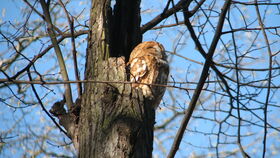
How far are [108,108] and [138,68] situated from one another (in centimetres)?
89

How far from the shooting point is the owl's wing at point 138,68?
12.0 feet

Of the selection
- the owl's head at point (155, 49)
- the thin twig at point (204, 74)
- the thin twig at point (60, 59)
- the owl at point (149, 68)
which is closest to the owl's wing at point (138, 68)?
the owl at point (149, 68)

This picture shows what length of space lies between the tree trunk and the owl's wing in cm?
21

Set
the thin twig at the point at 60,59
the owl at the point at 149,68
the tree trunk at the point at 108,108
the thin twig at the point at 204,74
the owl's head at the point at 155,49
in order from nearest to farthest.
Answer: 1. the thin twig at the point at 204,74
2. the tree trunk at the point at 108,108
3. the thin twig at the point at 60,59
4. the owl at the point at 149,68
5. the owl's head at the point at 155,49

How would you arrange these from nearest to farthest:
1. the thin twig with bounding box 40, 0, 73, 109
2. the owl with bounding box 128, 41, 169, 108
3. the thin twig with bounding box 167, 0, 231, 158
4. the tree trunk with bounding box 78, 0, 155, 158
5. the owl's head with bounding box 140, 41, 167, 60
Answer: the thin twig with bounding box 167, 0, 231, 158, the tree trunk with bounding box 78, 0, 155, 158, the thin twig with bounding box 40, 0, 73, 109, the owl with bounding box 128, 41, 169, 108, the owl's head with bounding box 140, 41, 167, 60

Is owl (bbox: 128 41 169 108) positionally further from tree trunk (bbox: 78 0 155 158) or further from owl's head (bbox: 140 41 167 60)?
tree trunk (bbox: 78 0 155 158)

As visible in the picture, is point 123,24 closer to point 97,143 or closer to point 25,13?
point 25,13

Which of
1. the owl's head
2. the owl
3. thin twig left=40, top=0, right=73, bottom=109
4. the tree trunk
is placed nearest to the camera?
the tree trunk

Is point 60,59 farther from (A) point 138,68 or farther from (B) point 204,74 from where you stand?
(B) point 204,74

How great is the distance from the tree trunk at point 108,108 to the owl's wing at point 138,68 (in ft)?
0.69

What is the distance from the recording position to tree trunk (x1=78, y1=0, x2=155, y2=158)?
2723 mm

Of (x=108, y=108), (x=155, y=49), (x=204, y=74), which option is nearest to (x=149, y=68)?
(x=155, y=49)

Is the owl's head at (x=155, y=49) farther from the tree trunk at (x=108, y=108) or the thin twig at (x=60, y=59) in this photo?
the thin twig at (x=60, y=59)

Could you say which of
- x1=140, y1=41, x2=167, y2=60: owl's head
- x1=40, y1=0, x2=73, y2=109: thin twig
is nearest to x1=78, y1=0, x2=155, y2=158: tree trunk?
x1=40, y1=0, x2=73, y2=109: thin twig
